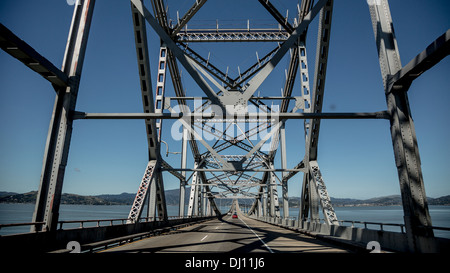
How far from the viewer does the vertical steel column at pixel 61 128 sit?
9.36m

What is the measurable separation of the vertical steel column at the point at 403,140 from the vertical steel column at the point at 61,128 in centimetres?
1160

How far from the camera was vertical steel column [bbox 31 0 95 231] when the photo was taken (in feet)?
30.7

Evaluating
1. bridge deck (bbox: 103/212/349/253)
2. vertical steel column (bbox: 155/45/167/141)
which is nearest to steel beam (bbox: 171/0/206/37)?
vertical steel column (bbox: 155/45/167/141)

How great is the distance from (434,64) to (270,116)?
18.1ft

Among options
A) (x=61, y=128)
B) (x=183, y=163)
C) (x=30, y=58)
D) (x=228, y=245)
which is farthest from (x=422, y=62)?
(x=183, y=163)

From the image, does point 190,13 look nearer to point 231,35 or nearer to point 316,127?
point 231,35

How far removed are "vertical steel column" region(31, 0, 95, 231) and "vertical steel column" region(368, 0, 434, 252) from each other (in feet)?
38.1

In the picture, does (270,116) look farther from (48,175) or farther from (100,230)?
(100,230)

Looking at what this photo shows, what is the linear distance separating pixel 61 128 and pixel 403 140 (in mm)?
12258

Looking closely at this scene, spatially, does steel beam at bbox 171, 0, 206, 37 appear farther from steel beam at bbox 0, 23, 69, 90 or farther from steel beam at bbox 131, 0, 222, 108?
steel beam at bbox 0, 23, 69, 90

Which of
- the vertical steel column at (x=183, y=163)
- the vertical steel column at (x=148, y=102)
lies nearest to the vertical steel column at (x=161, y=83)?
the vertical steel column at (x=148, y=102)

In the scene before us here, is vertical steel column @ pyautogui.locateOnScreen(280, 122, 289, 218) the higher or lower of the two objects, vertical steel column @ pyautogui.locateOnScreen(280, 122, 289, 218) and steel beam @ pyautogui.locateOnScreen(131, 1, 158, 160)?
the lower

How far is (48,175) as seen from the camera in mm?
9625
